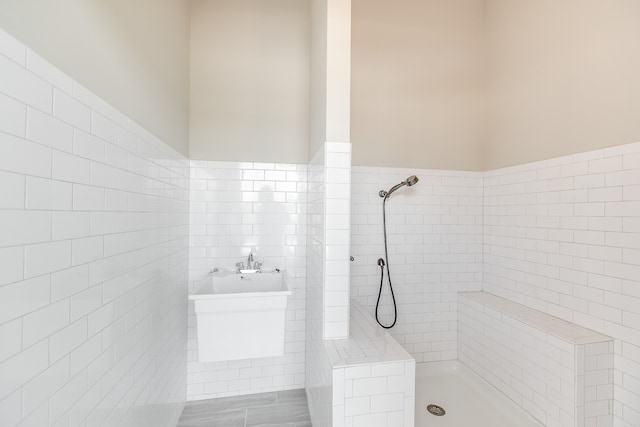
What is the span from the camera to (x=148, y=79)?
1.39 m

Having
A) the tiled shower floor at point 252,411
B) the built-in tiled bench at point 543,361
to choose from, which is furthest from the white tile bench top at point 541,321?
the tiled shower floor at point 252,411

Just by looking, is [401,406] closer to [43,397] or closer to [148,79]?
[43,397]

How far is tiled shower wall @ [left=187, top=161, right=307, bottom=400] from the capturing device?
82.7 inches

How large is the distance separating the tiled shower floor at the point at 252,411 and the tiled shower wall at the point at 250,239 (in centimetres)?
6

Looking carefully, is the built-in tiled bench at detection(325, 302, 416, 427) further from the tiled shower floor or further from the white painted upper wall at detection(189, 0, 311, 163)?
the white painted upper wall at detection(189, 0, 311, 163)

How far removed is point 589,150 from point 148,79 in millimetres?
2645

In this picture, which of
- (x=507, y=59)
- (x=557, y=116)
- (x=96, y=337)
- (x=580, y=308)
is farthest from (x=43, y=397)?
(x=507, y=59)

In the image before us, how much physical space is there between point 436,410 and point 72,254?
2.41 metres

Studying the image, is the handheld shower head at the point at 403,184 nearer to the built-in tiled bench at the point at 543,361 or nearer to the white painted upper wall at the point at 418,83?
the white painted upper wall at the point at 418,83

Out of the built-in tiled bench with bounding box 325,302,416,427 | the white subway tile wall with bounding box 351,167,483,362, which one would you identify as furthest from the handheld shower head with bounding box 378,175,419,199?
the built-in tiled bench with bounding box 325,302,416,427

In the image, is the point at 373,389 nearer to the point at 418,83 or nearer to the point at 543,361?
the point at 543,361

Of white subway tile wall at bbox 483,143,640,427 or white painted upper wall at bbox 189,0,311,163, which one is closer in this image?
white subway tile wall at bbox 483,143,640,427

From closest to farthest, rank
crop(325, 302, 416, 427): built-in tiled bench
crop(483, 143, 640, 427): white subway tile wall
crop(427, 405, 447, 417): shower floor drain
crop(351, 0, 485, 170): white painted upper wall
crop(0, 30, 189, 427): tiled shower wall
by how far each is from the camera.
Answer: crop(0, 30, 189, 427): tiled shower wall < crop(325, 302, 416, 427): built-in tiled bench < crop(483, 143, 640, 427): white subway tile wall < crop(427, 405, 447, 417): shower floor drain < crop(351, 0, 485, 170): white painted upper wall

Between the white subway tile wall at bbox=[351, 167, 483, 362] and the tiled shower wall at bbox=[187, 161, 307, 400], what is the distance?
0.52m
